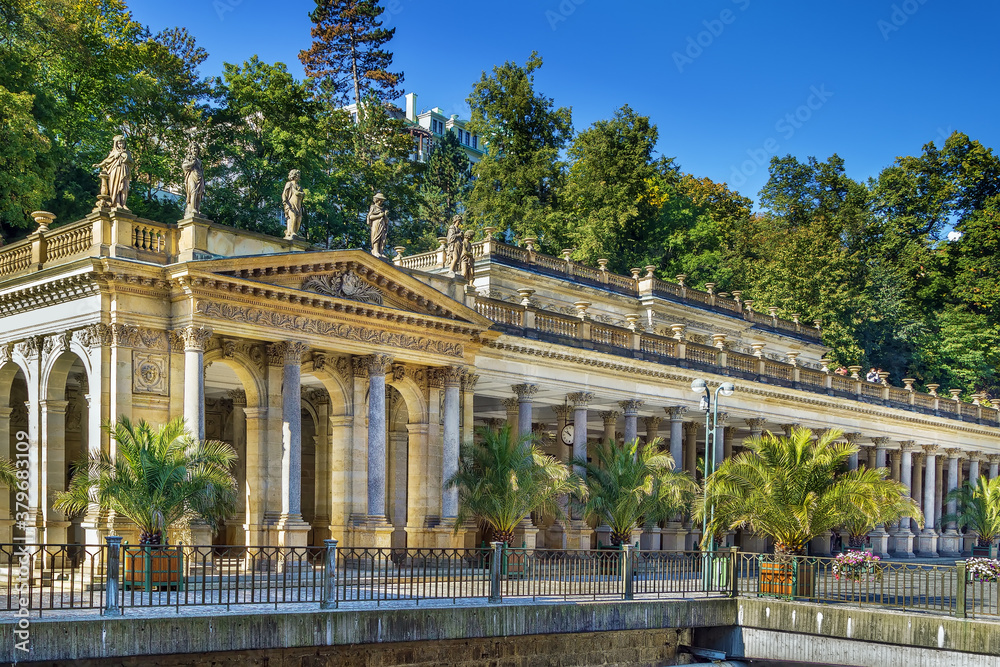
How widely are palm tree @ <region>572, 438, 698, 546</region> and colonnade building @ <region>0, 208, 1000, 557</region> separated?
2037 millimetres

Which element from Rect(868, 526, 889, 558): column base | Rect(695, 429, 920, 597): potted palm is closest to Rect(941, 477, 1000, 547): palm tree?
Rect(868, 526, 889, 558): column base

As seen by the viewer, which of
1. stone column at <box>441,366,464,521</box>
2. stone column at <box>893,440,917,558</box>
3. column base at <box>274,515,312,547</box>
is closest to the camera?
column base at <box>274,515,312,547</box>

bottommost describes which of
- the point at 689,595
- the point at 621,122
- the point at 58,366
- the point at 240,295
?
the point at 689,595

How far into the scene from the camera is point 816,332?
60.3 meters

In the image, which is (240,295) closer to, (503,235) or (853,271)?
(503,235)

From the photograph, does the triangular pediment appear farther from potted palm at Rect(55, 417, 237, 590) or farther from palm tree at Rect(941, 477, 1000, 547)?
palm tree at Rect(941, 477, 1000, 547)

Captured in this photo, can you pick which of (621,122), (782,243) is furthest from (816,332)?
(621,122)

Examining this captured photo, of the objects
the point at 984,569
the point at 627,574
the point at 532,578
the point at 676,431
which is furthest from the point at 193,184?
the point at 676,431

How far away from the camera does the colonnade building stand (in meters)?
24.8

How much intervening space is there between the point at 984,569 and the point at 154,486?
16.1 meters

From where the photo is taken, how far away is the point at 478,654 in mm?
20969

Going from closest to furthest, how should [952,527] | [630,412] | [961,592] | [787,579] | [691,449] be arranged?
1. [961,592]
2. [787,579]
3. [630,412]
4. [691,449]
5. [952,527]

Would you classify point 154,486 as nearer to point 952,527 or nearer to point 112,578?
point 112,578

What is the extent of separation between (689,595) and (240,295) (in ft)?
39.5
